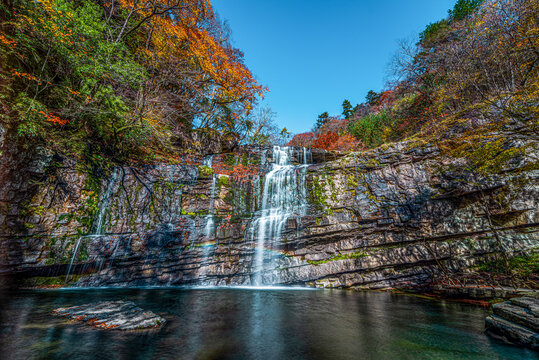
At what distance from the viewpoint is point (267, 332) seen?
383 centimetres

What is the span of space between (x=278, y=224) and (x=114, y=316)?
635cm

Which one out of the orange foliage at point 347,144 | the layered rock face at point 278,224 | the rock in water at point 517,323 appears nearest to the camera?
the rock in water at point 517,323

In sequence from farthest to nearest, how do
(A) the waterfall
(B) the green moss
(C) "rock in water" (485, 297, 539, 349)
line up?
(A) the waterfall < (B) the green moss < (C) "rock in water" (485, 297, 539, 349)

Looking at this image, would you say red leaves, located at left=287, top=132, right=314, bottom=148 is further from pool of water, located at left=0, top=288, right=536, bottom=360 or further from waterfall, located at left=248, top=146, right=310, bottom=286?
pool of water, located at left=0, top=288, right=536, bottom=360

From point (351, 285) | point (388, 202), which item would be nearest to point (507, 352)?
point (351, 285)

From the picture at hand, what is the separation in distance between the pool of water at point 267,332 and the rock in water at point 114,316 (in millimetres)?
209

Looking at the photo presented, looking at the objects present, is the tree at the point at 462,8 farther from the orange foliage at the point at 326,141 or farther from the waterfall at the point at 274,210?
the waterfall at the point at 274,210

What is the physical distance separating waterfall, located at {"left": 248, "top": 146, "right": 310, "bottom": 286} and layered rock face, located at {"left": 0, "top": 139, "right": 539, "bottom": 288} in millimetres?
59

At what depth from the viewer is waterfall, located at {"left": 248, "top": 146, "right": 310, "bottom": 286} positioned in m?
8.82

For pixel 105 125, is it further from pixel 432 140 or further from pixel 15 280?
pixel 432 140

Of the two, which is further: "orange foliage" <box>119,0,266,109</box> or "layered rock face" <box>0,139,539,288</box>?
"orange foliage" <box>119,0,266,109</box>

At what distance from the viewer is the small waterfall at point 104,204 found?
9.35 m

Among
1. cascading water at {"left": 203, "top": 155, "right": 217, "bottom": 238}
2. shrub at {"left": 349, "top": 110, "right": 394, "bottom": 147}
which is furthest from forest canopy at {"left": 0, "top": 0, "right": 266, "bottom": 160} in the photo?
shrub at {"left": 349, "top": 110, "right": 394, "bottom": 147}

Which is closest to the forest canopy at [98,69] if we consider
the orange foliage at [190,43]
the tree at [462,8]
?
the orange foliage at [190,43]
